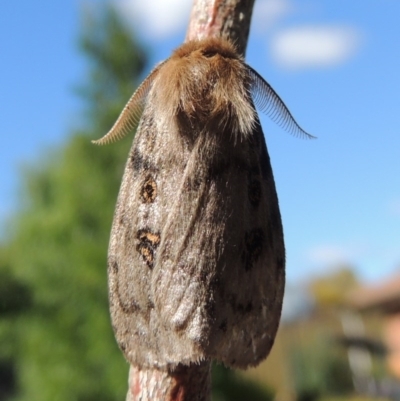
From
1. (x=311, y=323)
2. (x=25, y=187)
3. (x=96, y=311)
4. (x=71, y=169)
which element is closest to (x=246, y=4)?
(x=96, y=311)

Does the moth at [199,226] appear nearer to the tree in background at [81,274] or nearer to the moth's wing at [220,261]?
the moth's wing at [220,261]

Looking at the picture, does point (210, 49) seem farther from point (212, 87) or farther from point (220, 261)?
point (220, 261)

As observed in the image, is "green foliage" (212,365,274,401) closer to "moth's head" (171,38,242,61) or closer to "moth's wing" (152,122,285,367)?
"moth's wing" (152,122,285,367)

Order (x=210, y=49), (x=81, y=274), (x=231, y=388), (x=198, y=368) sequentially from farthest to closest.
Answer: (x=231, y=388), (x=81, y=274), (x=210, y=49), (x=198, y=368)

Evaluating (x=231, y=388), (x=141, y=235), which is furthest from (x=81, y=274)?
(x=141, y=235)

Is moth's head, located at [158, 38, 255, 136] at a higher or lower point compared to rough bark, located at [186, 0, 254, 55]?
lower

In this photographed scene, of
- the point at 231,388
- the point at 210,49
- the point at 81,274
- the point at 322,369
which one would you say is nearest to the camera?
the point at 210,49

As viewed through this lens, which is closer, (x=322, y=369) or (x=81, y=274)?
(x=81, y=274)

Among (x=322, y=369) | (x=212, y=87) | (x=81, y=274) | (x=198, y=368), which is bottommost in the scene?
(x=198, y=368)

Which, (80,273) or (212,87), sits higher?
(80,273)

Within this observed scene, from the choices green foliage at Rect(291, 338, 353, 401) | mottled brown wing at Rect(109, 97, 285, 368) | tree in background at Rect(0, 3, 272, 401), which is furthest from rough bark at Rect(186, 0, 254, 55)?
green foliage at Rect(291, 338, 353, 401)
